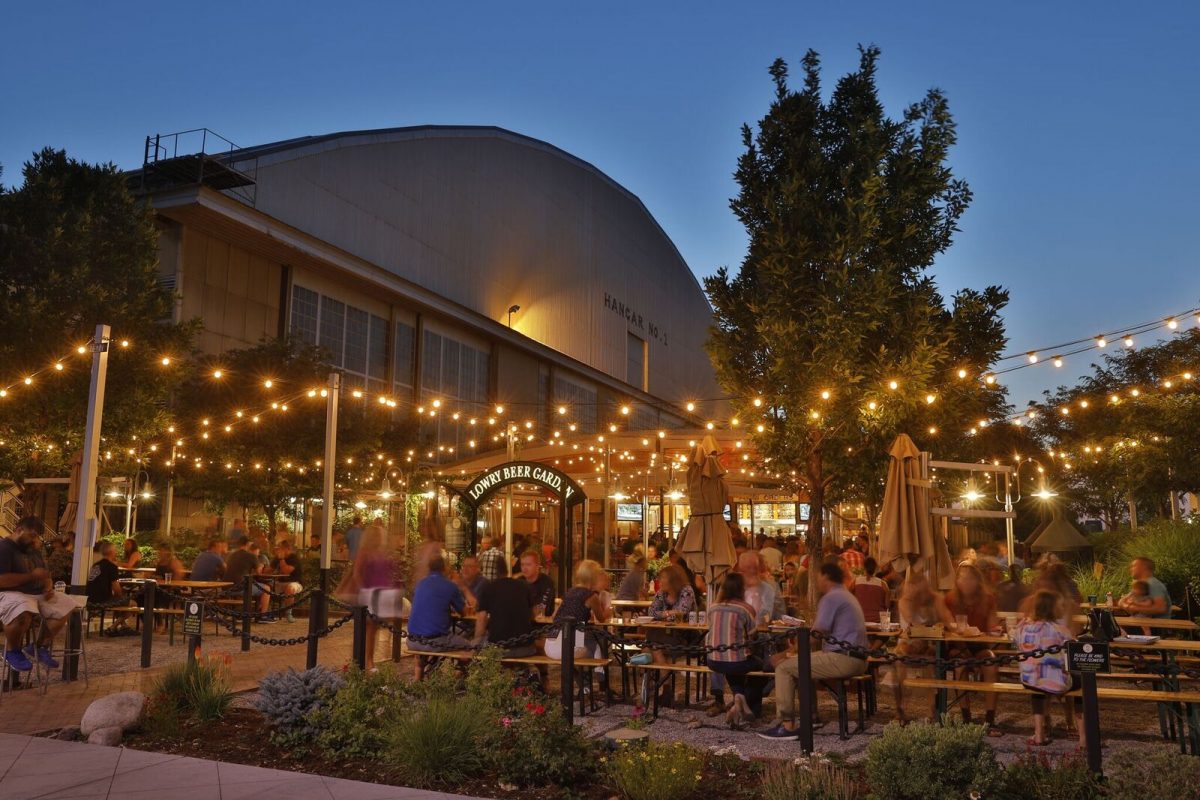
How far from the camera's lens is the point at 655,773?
545 centimetres

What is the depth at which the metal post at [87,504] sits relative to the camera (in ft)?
32.5

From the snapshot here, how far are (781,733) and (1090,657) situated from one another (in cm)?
248

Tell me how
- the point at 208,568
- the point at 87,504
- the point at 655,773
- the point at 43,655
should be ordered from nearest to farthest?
the point at 655,773, the point at 43,655, the point at 87,504, the point at 208,568

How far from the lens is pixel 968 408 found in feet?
48.4

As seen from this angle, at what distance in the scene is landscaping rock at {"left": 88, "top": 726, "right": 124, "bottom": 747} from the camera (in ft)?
22.8

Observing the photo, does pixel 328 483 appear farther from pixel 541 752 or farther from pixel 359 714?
pixel 541 752

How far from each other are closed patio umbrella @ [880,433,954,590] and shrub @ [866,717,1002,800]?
486 cm

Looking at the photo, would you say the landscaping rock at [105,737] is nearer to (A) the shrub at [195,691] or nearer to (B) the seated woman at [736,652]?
(A) the shrub at [195,691]

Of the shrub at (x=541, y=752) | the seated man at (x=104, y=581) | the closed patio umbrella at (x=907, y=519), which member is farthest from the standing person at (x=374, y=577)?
the closed patio umbrella at (x=907, y=519)

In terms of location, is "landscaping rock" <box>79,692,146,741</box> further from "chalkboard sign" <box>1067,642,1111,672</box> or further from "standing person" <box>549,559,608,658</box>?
"chalkboard sign" <box>1067,642,1111,672</box>

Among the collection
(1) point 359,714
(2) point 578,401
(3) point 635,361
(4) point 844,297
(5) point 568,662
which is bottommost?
(1) point 359,714

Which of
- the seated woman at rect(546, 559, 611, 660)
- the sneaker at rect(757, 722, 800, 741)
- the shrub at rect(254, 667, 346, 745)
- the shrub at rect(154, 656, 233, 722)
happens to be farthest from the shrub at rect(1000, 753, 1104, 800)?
the shrub at rect(154, 656, 233, 722)

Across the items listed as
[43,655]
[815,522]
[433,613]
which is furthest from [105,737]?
[815,522]

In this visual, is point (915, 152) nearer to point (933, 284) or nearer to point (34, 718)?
point (933, 284)
